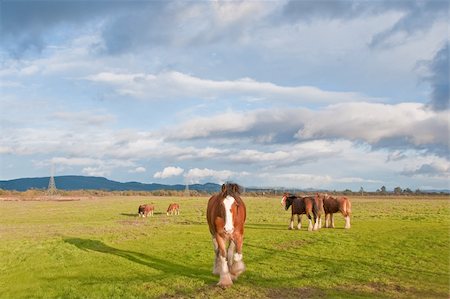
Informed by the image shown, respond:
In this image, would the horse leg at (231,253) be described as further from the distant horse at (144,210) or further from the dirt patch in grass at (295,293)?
the distant horse at (144,210)

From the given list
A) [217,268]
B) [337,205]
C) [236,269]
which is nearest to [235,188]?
[236,269]

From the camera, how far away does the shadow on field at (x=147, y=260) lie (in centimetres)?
1525

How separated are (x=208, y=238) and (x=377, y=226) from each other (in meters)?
10.9

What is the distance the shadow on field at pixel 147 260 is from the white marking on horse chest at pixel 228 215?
200 centimetres

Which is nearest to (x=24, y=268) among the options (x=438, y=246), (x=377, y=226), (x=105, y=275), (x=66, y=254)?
(x=66, y=254)

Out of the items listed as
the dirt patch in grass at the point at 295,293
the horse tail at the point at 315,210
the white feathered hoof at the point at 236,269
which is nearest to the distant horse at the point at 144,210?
the horse tail at the point at 315,210

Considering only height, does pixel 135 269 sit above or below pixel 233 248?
below

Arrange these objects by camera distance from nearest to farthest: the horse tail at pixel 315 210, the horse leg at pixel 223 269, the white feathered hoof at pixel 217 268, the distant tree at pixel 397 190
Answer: the horse leg at pixel 223 269
the white feathered hoof at pixel 217 268
the horse tail at pixel 315 210
the distant tree at pixel 397 190

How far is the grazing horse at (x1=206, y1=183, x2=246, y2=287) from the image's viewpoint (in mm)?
13484

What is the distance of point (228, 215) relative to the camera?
44.5 feet

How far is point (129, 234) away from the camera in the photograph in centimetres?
2594

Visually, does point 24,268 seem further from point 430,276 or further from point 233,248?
point 430,276

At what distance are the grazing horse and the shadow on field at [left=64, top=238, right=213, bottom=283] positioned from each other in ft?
2.63

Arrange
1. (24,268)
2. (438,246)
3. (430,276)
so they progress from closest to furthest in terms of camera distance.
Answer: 1. (430,276)
2. (24,268)
3. (438,246)
